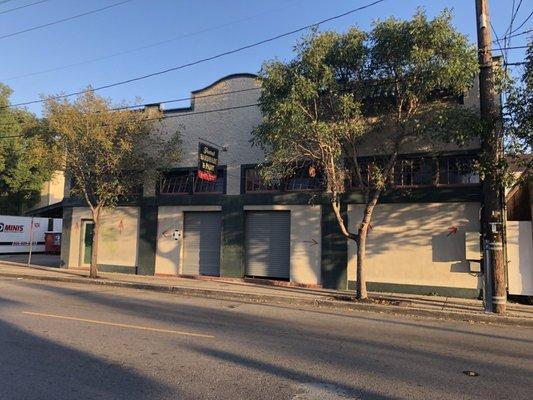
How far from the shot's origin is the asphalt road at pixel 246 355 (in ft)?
18.8

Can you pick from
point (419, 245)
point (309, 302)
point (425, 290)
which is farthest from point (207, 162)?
point (425, 290)

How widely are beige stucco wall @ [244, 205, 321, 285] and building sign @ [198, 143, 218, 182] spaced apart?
3208 mm

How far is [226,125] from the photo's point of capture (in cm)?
1975

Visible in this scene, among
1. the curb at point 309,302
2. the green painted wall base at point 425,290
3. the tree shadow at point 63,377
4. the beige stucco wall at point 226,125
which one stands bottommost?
the tree shadow at point 63,377

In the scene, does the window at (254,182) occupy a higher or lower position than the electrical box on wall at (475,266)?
higher

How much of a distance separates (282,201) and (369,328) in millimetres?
8521

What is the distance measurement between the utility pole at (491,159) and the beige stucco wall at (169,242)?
36.8 feet

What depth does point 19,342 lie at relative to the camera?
7.77 meters

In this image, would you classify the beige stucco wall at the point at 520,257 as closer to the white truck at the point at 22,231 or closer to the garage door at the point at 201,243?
the garage door at the point at 201,243

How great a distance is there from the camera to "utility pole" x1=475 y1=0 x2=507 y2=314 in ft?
40.7

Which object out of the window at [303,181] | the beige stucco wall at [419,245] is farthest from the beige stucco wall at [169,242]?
the beige stucco wall at [419,245]

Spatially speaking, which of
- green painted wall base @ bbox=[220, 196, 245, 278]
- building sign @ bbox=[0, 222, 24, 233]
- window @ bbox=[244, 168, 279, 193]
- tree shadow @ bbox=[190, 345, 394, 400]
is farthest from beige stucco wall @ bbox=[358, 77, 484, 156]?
building sign @ bbox=[0, 222, 24, 233]

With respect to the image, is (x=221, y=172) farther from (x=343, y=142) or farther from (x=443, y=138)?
(x=443, y=138)

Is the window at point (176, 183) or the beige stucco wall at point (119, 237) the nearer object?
A: the window at point (176, 183)
